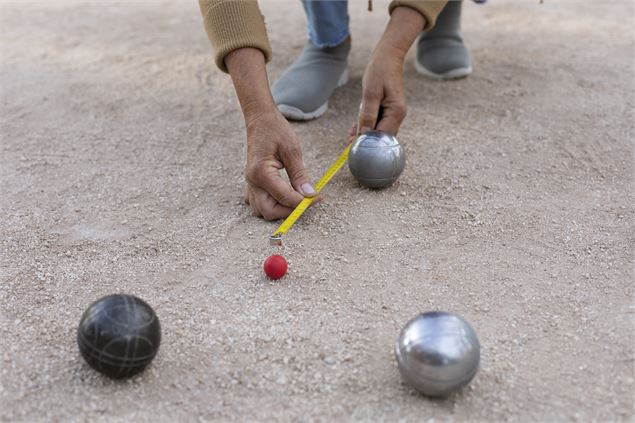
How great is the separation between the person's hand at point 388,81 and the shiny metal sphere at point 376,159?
0.17m

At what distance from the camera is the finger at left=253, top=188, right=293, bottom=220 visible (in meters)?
2.87

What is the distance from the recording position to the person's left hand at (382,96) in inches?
125

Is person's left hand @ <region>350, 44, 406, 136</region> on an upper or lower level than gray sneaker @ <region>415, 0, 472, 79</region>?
upper

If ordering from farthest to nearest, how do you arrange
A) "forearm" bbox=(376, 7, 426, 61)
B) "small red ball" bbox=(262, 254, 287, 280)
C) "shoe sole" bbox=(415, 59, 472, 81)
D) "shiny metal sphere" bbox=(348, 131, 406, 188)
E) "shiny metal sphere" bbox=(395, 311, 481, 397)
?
"shoe sole" bbox=(415, 59, 472, 81) → "forearm" bbox=(376, 7, 426, 61) → "shiny metal sphere" bbox=(348, 131, 406, 188) → "small red ball" bbox=(262, 254, 287, 280) → "shiny metal sphere" bbox=(395, 311, 481, 397)

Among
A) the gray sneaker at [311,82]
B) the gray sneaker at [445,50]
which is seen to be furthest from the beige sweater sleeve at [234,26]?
the gray sneaker at [445,50]

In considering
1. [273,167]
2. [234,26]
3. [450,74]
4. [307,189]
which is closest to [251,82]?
[234,26]

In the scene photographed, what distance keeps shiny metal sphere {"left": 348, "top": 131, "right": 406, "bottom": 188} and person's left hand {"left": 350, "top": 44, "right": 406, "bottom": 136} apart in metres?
0.16

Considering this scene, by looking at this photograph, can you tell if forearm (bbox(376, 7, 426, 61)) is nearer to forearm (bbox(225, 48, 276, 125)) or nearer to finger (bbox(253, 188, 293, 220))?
forearm (bbox(225, 48, 276, 125))

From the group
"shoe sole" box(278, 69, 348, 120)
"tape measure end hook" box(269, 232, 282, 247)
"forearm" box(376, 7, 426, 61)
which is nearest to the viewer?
"tape measure end hook" box(269, 232, 282, 247)

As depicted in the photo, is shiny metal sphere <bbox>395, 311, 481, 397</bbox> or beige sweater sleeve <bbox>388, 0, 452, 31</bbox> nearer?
shiny metal sphere <bbox>395, 311, 481, 397</bbox>

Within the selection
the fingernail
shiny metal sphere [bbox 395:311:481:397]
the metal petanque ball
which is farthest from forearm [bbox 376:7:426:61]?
the metal petanque ball

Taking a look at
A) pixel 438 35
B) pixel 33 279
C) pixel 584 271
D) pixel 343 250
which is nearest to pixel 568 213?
pixel 584 271

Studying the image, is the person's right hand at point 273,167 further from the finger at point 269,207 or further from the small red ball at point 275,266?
the small red ball at point 275,266

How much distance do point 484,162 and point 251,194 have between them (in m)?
1.18
